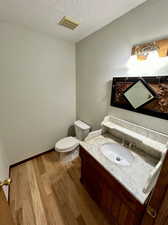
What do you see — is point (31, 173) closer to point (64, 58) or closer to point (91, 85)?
point (91, 85)

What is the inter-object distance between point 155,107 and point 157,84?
0.79 feet

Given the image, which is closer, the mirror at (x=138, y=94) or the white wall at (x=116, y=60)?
the white wall at (x=116, y=60)

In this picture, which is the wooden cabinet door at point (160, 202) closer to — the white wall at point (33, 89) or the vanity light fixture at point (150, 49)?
the vanity light fixture at point (150, 49)

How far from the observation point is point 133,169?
3.23ft

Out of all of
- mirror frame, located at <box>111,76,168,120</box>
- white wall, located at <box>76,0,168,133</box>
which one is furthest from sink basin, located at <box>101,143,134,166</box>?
mirror frame, located at <box>111,76,168,120</box>

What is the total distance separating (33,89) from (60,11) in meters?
1.15

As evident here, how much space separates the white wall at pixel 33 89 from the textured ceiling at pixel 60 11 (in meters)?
0.22

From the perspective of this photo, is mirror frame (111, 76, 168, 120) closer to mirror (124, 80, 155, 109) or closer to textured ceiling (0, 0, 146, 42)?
mirror (124, 80, 155, 109)

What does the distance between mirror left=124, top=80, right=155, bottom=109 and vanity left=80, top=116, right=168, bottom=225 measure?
0.95 feet

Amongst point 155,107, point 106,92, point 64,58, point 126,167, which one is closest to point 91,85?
point 106,92

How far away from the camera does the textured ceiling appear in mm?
1062

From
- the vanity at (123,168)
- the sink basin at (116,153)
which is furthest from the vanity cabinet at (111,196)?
the sink basin at (116,153)

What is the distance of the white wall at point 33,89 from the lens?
4.90ft

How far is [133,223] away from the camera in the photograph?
85cm
